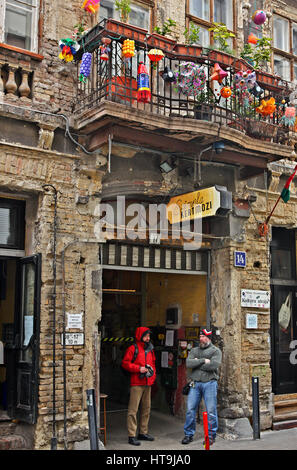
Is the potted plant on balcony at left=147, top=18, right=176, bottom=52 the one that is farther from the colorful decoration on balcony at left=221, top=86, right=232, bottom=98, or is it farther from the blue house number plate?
the blue house number plate

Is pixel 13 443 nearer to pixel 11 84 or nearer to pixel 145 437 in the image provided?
pixel 145 437

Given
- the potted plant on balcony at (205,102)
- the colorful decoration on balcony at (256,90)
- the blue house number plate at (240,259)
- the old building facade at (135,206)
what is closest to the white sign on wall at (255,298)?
the old building facade at (135,206)

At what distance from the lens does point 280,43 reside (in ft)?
40.0

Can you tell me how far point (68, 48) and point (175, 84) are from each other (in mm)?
1844

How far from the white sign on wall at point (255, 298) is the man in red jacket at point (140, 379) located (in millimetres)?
2167

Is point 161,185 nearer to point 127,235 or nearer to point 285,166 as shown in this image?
point 127,235

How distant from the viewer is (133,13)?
389 inches

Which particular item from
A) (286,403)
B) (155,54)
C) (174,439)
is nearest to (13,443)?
(174,439)


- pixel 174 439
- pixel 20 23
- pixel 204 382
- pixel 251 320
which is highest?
pixel 20 23

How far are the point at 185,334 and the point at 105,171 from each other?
375 centimetres

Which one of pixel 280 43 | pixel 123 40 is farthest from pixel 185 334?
pixel 280 43

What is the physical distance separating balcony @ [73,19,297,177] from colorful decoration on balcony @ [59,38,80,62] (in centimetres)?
16

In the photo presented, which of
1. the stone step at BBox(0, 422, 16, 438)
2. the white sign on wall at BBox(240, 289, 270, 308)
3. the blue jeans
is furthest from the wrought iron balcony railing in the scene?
the stone step at BBox(0, 422, 16, 438)

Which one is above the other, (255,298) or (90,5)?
(90,5)
